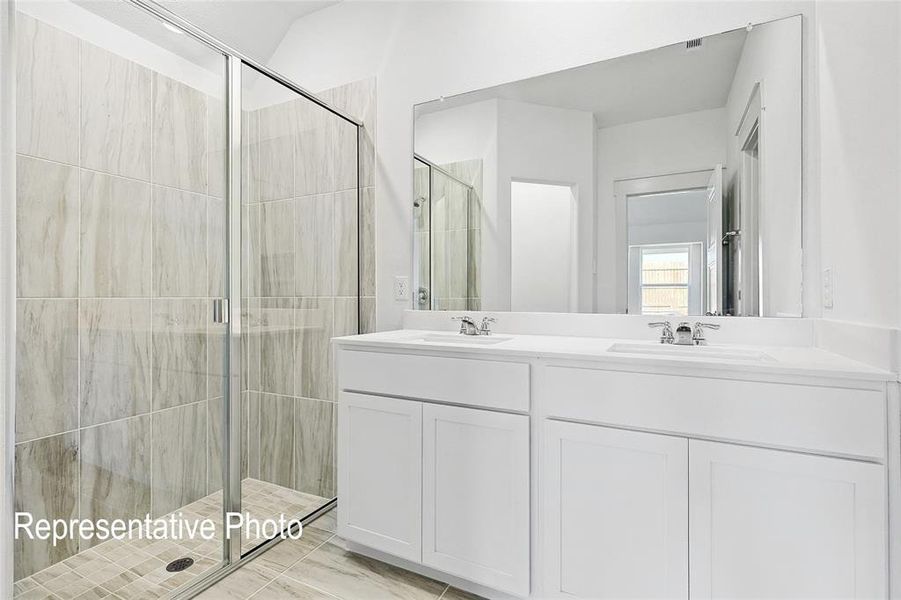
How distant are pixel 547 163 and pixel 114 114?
156 centimetres

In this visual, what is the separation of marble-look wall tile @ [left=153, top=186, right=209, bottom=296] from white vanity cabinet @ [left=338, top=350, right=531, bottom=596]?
0.58 meters

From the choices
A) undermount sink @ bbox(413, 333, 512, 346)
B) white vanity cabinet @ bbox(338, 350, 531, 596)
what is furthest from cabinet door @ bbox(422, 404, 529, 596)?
undermount sink @ bbox(413, 333, 512, 346)

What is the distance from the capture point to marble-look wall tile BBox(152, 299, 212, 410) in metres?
1.55

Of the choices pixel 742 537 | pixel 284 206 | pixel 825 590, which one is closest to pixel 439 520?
pixel 742 537

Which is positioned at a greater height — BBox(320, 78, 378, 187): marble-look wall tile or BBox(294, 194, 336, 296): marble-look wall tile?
BBox(320, 78, 378, 187): marble-look wall tile

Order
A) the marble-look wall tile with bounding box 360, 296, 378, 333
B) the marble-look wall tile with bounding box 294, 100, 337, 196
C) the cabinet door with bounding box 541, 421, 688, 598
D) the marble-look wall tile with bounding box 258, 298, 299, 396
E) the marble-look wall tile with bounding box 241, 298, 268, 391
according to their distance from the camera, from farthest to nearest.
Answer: the marble-look wall tile with bounding box 360, 296, 378, 333 < the marble-look wall tile with bounding box 294, 100, 337, 196 < the marble-look wall tile with bounding box 258, 298, 299, 396 < the marble-look wall tile with bounding box 241, 298, 268, 391 < the cabinet door with bounding box 541, 421, 688, 598

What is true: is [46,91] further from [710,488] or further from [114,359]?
[710,488]

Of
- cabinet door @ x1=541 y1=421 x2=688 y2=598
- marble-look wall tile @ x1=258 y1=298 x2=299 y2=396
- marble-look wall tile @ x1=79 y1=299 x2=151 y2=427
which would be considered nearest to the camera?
cabinet door @ x1=541 y1=421 x2=688 y2=598

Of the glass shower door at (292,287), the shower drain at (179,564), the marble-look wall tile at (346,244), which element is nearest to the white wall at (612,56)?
the marble-look wall tile at (346,244)

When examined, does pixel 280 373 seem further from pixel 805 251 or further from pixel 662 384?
pixel 805 251

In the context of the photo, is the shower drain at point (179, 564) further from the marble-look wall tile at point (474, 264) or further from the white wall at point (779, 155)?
the white wall at point (779, 155)

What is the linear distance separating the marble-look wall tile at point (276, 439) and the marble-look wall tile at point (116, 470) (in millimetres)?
416

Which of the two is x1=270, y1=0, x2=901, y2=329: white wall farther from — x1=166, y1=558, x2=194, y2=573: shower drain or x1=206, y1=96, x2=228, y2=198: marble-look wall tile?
x1=166, y1=558, x2=194, y2=573: shower drain

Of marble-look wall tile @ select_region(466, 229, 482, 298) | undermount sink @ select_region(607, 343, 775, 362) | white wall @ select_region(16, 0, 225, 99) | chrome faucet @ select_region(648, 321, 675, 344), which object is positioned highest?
white wall @ select_region(16, 0, 225, 99)
